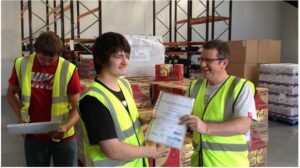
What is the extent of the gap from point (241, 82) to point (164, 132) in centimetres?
61

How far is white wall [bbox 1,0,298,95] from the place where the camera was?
9.55 meters

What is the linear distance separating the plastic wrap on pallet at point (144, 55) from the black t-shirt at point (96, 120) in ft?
8.14

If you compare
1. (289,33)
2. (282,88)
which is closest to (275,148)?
(282,88)

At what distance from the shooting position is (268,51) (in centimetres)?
749

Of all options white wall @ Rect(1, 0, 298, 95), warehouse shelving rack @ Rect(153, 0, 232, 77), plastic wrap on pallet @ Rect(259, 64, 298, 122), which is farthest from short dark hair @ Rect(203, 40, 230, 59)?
white wall @ Rect(1, 0, 298, 95)

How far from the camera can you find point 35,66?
246cm

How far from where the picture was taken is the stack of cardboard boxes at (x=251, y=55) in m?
7.17

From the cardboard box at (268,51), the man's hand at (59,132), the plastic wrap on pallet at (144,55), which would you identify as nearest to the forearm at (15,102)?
the man's hand at (59,132)

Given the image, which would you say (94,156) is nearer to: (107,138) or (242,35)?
(107,138)

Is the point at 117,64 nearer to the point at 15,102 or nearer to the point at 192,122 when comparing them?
the point at 192,122

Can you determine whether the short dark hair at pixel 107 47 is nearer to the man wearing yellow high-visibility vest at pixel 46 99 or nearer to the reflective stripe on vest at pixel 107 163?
the reflective stripe on vest at pixel 107 163

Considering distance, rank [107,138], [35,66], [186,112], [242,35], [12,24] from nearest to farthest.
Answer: [107,138]
[186,112]
[35,66]
[12,24]
[242,35]

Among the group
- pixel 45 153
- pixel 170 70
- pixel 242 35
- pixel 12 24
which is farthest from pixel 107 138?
pixel 242 35

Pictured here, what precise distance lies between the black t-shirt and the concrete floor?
10.8 ft
